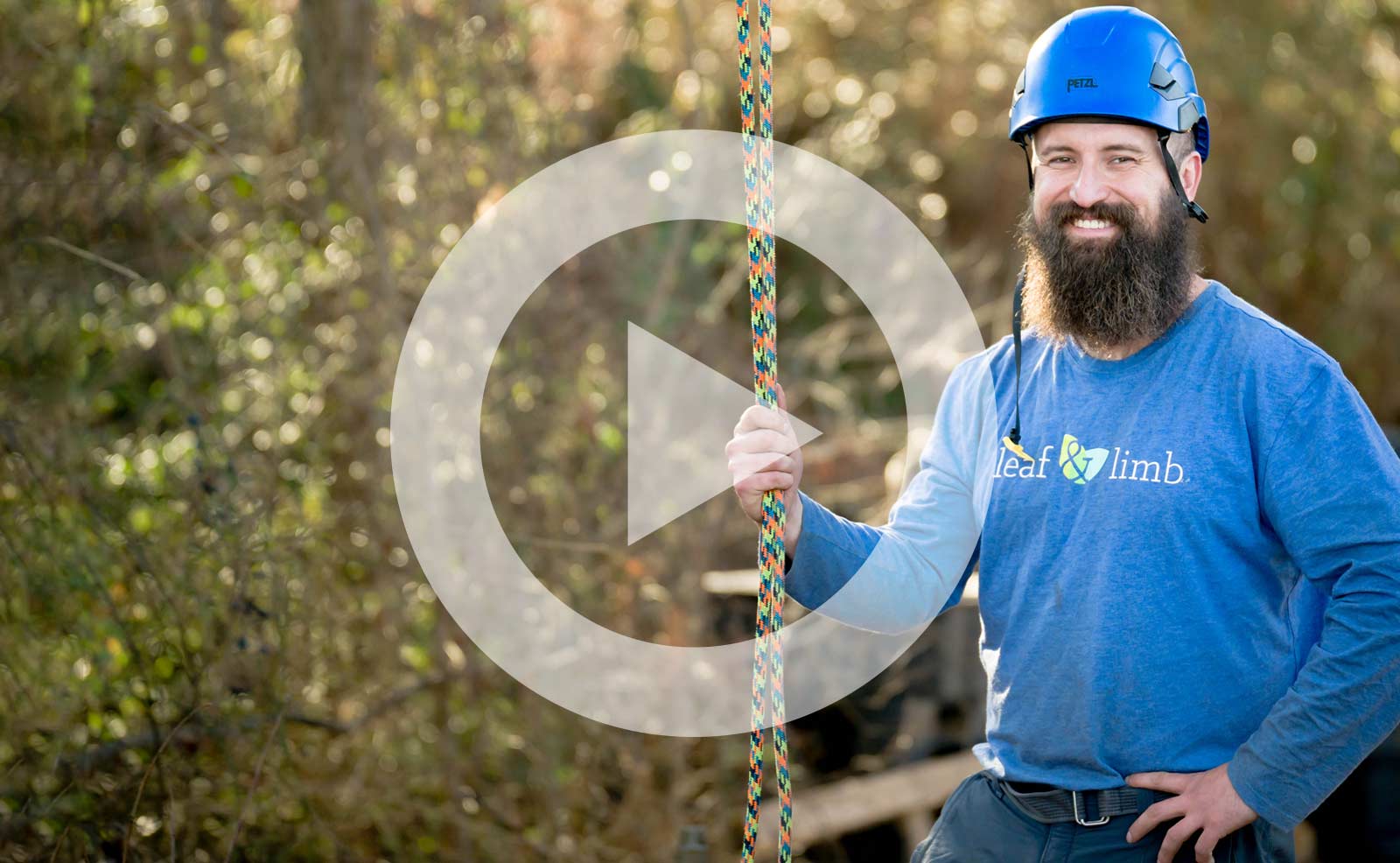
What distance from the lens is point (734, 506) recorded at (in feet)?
15.9

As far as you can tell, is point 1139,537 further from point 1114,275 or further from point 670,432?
point 670,432

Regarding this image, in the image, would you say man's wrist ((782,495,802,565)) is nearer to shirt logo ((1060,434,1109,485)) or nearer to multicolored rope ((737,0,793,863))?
multicolored rope ((737,0,793,863))

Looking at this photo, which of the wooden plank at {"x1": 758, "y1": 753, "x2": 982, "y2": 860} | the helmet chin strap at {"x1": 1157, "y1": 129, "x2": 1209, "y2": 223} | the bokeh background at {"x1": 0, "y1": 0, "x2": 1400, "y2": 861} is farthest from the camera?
the wooden plank at {"x1": 758, "y1": 753, "x2": 982, "y2": 860}

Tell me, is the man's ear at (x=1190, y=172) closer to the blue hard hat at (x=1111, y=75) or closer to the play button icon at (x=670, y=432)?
the blue hard hat at (x=1111, y=75)

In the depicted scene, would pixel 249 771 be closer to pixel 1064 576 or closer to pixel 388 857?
pixel 388 857

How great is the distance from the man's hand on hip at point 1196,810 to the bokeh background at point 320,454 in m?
1.10

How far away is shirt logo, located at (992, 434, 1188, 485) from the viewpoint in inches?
82.8

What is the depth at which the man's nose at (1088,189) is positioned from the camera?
2.28 metres

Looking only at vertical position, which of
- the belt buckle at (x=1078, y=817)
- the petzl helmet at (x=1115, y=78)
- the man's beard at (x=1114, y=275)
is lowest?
the belt buckle at (x=1078, y=817)

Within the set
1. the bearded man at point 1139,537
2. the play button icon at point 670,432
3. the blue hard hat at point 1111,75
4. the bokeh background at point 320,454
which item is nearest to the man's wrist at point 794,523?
the bearded man at point 1139,537

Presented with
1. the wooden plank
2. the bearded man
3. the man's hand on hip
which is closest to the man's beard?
the bearded man

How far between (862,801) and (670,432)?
142cm

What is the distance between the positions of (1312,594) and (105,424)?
3322 mm

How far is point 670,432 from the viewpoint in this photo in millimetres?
4723
